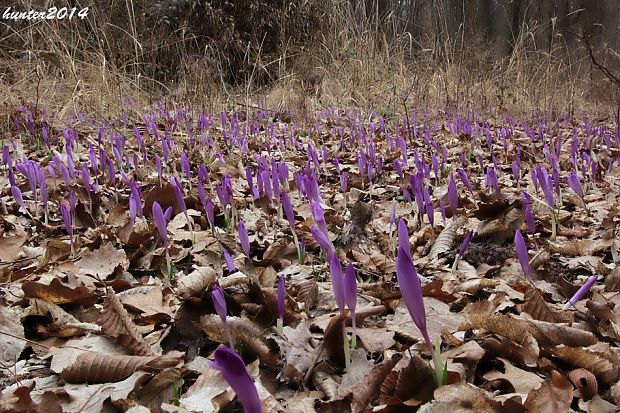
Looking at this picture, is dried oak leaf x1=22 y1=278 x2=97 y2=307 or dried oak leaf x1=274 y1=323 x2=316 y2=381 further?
dried oak leaf x1=22 y1=278 x2=97 y2=307

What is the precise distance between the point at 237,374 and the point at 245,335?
582 mm

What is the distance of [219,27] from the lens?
334 inches

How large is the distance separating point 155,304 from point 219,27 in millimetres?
7680

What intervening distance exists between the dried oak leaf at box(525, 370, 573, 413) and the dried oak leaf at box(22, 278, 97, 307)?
1.10 m

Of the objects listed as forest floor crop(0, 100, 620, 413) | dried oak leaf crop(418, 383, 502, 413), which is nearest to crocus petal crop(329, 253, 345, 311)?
forest floor crop(0, 100, 620, 413)

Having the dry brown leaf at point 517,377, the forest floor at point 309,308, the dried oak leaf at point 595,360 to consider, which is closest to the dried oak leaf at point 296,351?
the forest floor at point 309,308

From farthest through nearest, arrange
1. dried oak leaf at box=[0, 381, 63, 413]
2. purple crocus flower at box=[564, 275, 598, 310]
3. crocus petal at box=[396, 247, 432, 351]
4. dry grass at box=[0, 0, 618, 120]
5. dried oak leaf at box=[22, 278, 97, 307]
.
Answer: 1. dry grass at box=[0, 0, 618, 120]
2. dried oak leaf at box=[22, 278, 97, 307]
3. purple crocus flower at box=[564, 275, 598, 310]
4. dried oak leaf at box=[0, 381, 63, 413]
5. crocus petal at box=[396, 247, 432, 351]

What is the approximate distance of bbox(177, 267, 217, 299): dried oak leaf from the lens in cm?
139

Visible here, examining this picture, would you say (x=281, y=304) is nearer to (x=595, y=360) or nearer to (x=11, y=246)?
(x=595, y=360)

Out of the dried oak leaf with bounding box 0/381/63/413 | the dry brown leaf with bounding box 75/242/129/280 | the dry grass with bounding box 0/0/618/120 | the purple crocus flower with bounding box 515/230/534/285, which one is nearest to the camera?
the dried oak leaf with bounding box 0/381/63/413

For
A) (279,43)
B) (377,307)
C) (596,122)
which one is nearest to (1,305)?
(377,307)

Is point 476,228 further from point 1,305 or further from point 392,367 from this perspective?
point 1,305

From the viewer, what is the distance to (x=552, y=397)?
3.07 feet

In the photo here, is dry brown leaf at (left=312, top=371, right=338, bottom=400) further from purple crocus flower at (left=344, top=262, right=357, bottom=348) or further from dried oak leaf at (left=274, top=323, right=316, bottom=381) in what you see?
purple crocus flower at (left=344, top=262, right=357, bottom=348)
